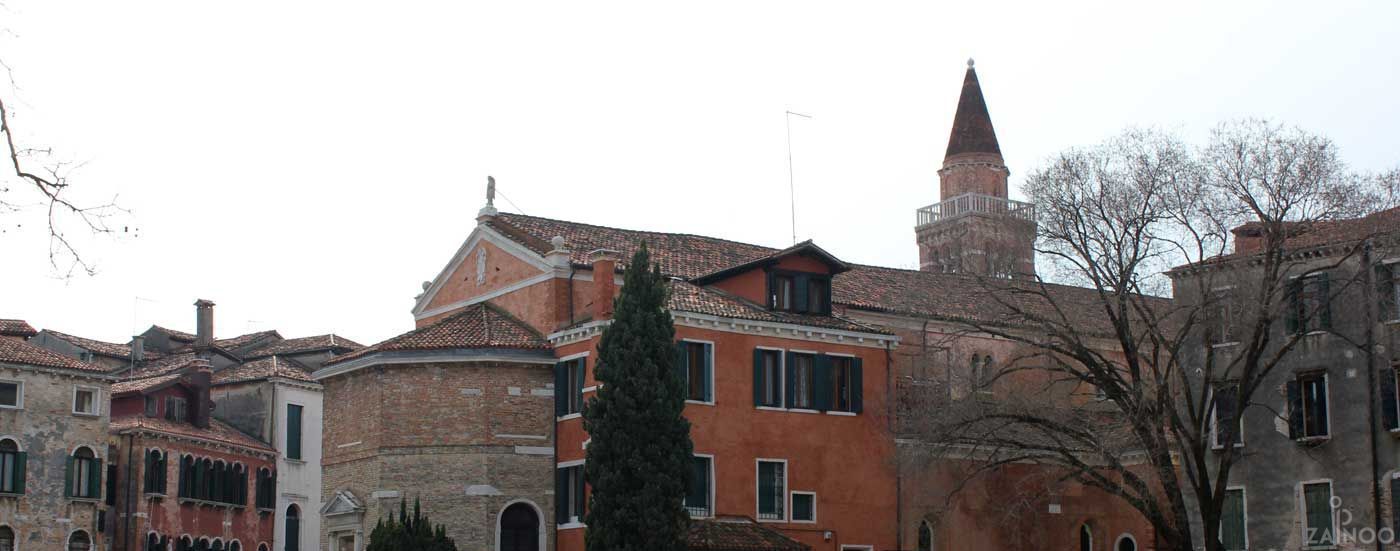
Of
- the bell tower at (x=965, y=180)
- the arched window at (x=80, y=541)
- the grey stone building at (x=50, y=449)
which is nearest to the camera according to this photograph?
the grey stone building at (x=50, y=449)

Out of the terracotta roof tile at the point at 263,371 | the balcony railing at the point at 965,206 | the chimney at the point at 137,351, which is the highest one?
the balcony railing at the point at 965,206

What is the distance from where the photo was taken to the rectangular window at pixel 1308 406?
36531mm

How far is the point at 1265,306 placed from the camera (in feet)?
105

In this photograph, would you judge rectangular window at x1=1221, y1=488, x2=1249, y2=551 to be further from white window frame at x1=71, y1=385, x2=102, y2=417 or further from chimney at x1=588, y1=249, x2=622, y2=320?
white window frame at x1=71, y1=385, x2=102, y2=417

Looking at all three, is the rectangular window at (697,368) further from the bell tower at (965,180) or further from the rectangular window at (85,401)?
the bell tower at (965,180)

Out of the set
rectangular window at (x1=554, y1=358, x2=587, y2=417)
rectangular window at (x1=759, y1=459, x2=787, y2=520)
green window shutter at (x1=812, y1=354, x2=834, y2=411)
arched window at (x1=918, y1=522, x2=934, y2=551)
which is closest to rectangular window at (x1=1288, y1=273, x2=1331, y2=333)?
arched window at (x1=918, y1=522, x2=934, y2=551)

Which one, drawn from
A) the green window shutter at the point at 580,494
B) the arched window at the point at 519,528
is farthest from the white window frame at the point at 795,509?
the arched window at the point at 519,528

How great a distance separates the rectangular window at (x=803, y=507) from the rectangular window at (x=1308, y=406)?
10.3 m

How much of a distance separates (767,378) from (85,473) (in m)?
22.7

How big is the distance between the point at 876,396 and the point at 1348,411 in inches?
400

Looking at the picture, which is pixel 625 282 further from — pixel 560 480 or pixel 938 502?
pixel 938 502

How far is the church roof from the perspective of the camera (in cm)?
7862

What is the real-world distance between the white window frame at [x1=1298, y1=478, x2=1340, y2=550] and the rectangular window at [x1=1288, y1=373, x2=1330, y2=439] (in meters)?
0.99

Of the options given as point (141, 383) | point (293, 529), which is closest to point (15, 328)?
point (141, 383)
